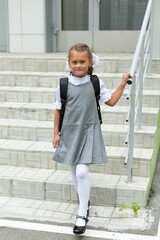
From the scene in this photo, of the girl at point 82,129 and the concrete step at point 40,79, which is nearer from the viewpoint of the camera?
the girl at point 82,129

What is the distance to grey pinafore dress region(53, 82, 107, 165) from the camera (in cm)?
327

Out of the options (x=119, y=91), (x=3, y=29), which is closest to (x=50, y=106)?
(x=119, y=91)

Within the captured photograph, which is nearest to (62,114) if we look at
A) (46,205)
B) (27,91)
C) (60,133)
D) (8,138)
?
(60,133)

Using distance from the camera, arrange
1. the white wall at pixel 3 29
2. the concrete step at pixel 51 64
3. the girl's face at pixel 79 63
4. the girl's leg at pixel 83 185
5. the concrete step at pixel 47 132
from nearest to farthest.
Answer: the girl's face at pixel 79 63, the girl's leg at pixel 83 185, the concrete step at pixel 47 132, the concrete step at pixel 51 64, the white wall at pixel 3 29

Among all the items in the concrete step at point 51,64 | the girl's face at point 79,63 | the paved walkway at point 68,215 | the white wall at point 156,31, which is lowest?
the paved walkway at point 68,215

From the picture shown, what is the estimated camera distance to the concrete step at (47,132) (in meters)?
4.36

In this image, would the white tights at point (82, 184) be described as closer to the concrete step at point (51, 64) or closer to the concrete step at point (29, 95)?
the concrete step at point (29, 95)

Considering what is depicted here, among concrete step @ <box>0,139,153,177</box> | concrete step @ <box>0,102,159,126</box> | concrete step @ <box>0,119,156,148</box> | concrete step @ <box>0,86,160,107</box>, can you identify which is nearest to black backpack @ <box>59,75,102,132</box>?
concrete step @ <box>0,139,153,177</box>

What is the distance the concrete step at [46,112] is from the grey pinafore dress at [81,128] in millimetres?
1470

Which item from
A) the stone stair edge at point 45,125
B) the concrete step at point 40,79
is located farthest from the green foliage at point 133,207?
the concrete step at point 40,79

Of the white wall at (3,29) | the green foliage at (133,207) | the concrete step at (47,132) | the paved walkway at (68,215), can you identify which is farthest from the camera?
the white wall at (3,29)

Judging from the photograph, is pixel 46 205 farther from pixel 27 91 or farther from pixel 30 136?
pixel 27 91

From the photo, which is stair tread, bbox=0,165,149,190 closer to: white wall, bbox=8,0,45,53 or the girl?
the girl

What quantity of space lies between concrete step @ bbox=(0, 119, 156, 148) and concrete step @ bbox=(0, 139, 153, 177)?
83mm
